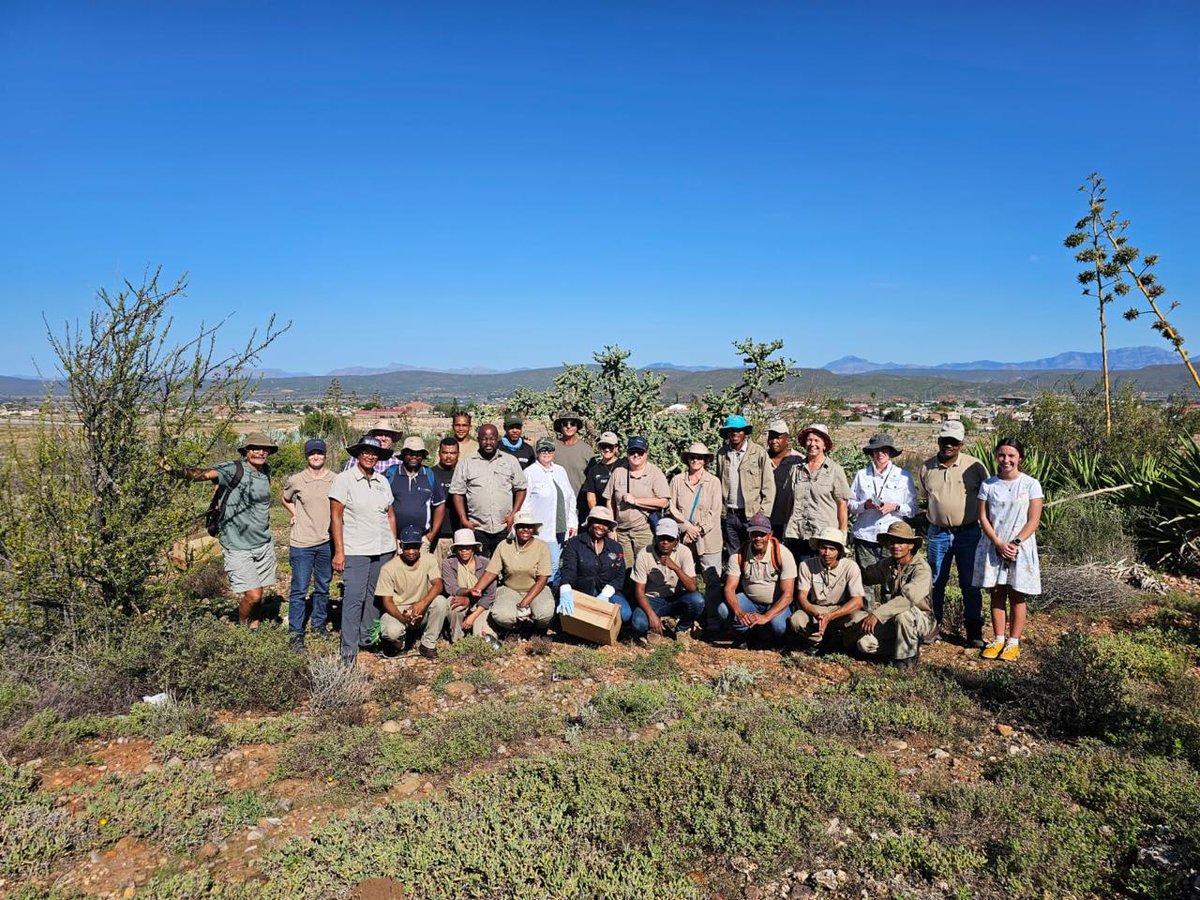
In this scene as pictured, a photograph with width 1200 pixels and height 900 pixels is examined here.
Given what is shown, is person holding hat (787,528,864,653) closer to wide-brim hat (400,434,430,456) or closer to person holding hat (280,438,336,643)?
wide-brim hat (400,434,430,456)

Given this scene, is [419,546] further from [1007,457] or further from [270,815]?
[1007,457]

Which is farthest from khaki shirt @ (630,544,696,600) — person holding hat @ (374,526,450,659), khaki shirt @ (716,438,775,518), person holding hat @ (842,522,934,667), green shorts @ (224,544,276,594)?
green shorts @ (224,544,276,594)

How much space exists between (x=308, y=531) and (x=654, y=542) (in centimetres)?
310

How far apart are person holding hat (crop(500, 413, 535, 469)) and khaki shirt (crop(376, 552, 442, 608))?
148 cm

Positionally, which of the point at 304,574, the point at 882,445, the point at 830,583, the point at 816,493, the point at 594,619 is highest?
the point at 882,445

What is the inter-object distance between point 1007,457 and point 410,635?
5420 millimetres

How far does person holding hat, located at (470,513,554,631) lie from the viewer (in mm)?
6578

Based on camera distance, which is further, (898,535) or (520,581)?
(520,581)

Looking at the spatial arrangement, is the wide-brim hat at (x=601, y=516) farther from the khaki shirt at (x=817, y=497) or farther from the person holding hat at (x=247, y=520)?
the person holding hat at (x=247, y=520)

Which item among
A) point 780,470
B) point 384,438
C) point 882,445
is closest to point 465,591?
point 384,438

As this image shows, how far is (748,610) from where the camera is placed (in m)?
6.47

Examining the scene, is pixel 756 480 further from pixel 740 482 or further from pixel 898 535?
pixel 898 535

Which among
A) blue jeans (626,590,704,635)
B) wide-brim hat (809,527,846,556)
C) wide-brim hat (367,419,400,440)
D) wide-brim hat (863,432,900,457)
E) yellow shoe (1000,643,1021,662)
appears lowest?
yellow shoe (1000,643,1021,662)

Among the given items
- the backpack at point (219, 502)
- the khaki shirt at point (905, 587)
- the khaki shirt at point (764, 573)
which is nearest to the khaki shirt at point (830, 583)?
the khaki shirt at point (764, 573)
